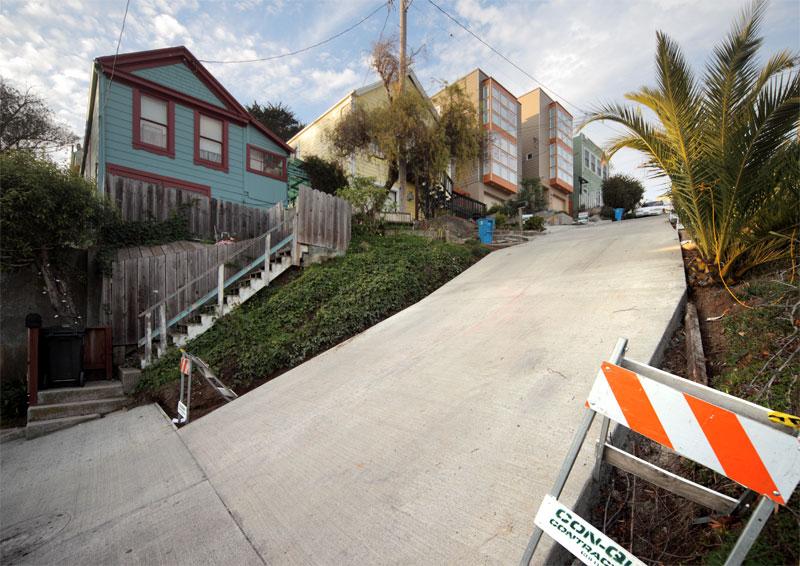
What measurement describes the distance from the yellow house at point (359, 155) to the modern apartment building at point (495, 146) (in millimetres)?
6379

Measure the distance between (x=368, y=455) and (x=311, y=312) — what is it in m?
4.37

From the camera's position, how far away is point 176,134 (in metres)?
12.5

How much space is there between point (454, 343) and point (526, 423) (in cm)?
208

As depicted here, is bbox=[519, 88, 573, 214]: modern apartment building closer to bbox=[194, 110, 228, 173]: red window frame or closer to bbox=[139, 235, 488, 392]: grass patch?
bbox=[194, 110, 228, 173]: red window frame

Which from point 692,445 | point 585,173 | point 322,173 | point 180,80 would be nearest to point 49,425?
point 692,445

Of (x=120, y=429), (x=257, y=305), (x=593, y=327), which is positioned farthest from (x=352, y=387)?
(x=257, y=305)

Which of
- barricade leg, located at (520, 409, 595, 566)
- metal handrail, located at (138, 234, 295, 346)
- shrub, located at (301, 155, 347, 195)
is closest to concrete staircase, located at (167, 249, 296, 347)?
metal handrail, located at (138, 234, 295, 346)

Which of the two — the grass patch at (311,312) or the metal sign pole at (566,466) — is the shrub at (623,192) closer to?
the grass patch at (311,312)

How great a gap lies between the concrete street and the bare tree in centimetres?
1739

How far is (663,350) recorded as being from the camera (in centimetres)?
381

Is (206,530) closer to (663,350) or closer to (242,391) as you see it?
(242,391)

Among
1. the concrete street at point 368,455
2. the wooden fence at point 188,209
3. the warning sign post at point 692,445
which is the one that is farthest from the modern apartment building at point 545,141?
the warning sign post at point 692,445

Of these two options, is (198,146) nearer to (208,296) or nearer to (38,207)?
(208,296)

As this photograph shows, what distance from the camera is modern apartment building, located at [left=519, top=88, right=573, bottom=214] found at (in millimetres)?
31469
